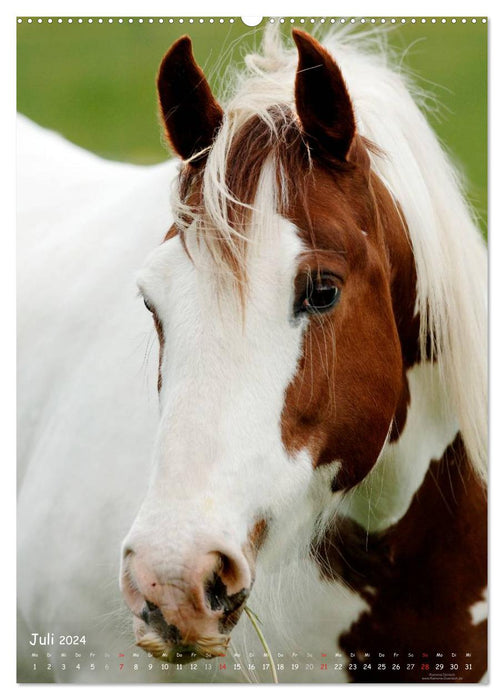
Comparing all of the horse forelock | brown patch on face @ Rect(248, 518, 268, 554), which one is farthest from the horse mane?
brown patch on face @ Rect(248, 518, 268, 554)

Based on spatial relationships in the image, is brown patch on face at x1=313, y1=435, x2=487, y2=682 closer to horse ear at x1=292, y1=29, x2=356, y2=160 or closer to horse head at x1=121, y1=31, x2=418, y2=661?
horse head at x1=121, y1=31, x2=418, y2=661

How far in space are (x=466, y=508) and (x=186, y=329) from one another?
61cm

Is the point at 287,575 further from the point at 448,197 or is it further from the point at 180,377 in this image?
the point at 448,197

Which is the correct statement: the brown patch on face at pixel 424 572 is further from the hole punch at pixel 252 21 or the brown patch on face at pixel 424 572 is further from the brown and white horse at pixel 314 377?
the hole punch at pixel 252 21

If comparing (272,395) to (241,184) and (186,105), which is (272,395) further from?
(186,105)

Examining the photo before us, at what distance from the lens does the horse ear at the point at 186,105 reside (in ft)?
3.44

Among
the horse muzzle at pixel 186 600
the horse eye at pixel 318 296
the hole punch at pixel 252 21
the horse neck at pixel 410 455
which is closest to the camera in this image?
the horse muzzle at pixel 186 600

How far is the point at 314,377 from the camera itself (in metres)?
0.97

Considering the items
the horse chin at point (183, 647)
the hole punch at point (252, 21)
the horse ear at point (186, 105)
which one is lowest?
the horse chin at point (183, 647)

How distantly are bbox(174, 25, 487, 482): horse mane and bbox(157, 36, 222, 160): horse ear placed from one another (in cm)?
3

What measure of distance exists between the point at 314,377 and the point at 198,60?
0.60 meters

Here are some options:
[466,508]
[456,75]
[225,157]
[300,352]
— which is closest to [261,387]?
[300,352]

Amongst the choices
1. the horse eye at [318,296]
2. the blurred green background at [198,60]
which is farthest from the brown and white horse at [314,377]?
the blurred green background at [198,60]

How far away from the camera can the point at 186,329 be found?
0.95m
